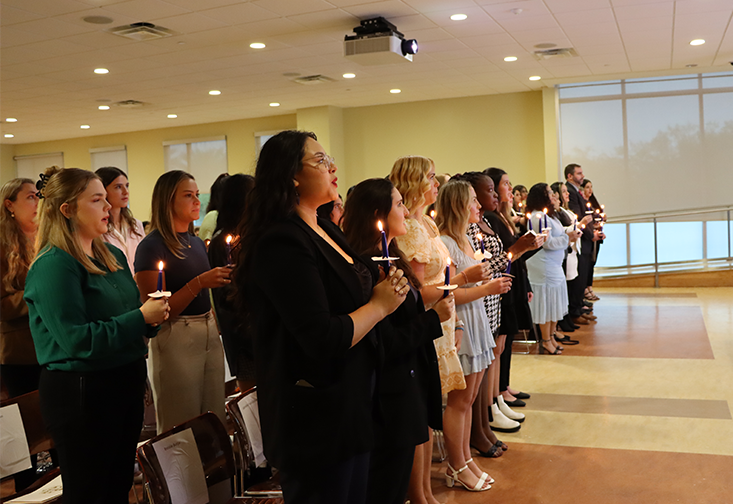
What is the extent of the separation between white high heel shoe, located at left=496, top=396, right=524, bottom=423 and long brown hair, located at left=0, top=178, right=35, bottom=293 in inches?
120

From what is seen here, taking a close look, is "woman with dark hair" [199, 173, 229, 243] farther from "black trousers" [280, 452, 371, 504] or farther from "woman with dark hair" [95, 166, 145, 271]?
"black trousers" [280, 452, 371, 504]

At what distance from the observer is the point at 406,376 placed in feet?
6.46

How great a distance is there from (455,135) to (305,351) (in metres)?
11.5

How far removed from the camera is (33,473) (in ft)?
10.0

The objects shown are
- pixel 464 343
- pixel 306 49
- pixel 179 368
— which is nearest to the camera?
pixel 179 368

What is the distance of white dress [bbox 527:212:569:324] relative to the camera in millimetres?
6102

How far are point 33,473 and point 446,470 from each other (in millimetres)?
2030

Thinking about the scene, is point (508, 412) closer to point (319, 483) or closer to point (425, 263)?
point (425, 263)

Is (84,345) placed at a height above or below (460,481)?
above

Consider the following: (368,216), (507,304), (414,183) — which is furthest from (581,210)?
(368,216)

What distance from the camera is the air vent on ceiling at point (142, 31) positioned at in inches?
264

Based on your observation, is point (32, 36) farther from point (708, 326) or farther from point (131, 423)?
point (708, 326)

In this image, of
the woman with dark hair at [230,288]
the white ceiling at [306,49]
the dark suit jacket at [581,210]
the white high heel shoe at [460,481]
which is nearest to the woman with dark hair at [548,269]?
the dark suit jacket at [581,210]

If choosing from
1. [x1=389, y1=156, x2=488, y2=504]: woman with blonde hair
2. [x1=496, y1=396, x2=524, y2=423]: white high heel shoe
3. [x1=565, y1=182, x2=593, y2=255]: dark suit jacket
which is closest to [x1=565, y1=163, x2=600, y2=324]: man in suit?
[x1=565, y1=182, x2=593, y2=255]: dark suit jacket
